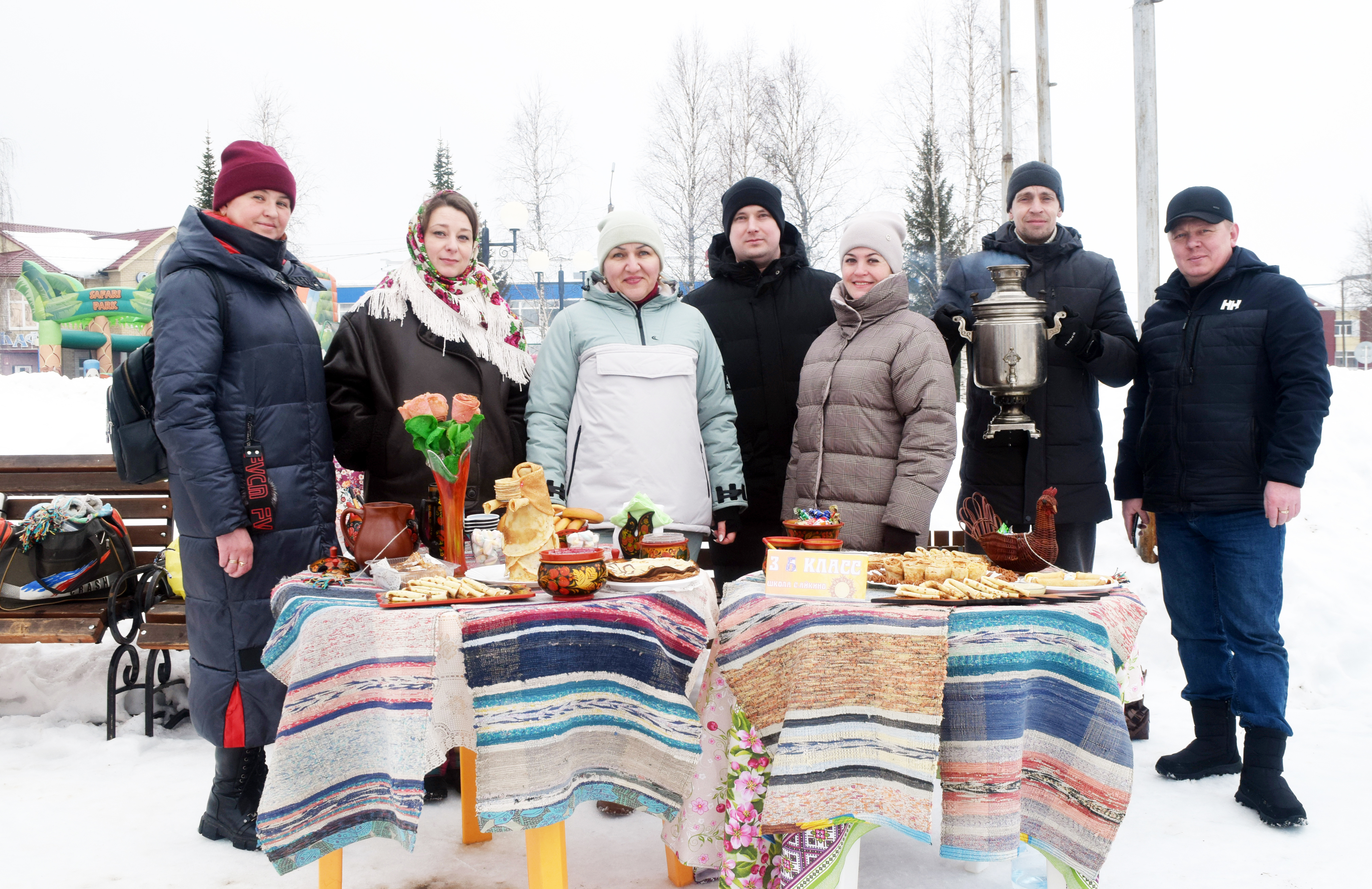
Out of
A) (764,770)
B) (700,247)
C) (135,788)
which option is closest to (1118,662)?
(764,770)

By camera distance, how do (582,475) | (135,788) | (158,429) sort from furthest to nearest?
(135,788)
(582,475)
(158,429)

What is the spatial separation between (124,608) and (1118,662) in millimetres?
4326

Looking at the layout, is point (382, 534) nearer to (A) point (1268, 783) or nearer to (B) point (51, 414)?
(A) point (1268, 783)

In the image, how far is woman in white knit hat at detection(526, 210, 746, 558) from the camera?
10.3ft

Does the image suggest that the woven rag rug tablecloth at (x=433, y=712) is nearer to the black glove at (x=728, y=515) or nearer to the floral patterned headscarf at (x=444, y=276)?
the black glove at (x=728, y=515)

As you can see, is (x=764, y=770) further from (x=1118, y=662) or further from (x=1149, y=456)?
(x=1149, y=456)

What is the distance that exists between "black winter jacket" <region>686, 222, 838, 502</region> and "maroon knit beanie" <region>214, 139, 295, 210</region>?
5.70ft

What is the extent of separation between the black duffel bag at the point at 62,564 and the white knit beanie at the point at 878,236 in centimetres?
371

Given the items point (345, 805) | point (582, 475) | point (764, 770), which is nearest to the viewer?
point (345, 805)

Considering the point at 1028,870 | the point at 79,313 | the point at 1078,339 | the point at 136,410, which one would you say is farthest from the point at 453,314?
the point at 79,313

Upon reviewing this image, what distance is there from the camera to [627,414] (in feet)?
10.3

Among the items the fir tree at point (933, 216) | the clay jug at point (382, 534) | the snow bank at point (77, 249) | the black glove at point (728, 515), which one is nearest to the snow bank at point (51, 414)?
the clay jug at point (382, 534)

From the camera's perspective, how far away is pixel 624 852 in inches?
120

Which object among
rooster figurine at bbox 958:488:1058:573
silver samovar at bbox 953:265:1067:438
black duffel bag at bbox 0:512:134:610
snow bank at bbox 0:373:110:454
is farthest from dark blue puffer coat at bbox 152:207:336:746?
snow bank at bbox 0:373:110:454
